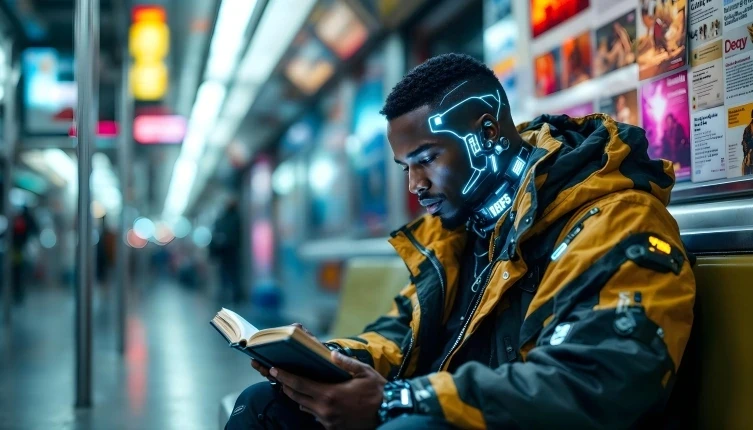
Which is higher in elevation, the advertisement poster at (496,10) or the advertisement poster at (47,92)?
the advertisement poster at (47,92)

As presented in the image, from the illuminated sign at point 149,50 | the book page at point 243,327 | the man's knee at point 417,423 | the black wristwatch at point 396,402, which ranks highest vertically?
the illuminated sign at point 149,50

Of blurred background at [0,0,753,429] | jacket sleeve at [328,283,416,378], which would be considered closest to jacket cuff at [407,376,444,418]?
jacket sleeve at [328,283,416,378]

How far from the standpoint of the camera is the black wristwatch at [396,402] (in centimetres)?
143

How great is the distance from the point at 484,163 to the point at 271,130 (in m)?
9.80

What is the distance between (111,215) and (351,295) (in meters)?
27.3

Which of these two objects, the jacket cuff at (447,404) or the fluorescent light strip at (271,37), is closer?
the jacket cuff at (447,404)

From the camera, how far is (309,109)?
31.2 ft

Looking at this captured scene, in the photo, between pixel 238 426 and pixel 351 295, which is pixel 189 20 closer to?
pixel 351 295

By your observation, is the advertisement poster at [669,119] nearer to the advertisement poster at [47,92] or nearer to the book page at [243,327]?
the book page at [243,327]

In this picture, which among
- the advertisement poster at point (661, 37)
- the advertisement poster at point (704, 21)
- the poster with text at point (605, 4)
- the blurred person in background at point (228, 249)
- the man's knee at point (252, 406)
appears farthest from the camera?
the blurred person in background at point (228, 249)

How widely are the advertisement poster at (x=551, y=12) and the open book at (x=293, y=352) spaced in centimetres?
197

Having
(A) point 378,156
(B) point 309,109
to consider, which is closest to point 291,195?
(B) point 309,109

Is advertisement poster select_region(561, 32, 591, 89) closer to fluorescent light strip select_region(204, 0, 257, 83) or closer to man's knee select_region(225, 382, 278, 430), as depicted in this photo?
man's knee select_region(225, 382, 278, 430)

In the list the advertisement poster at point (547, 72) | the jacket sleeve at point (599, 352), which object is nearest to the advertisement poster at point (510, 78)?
the advertisement poster at point (547, 72)
